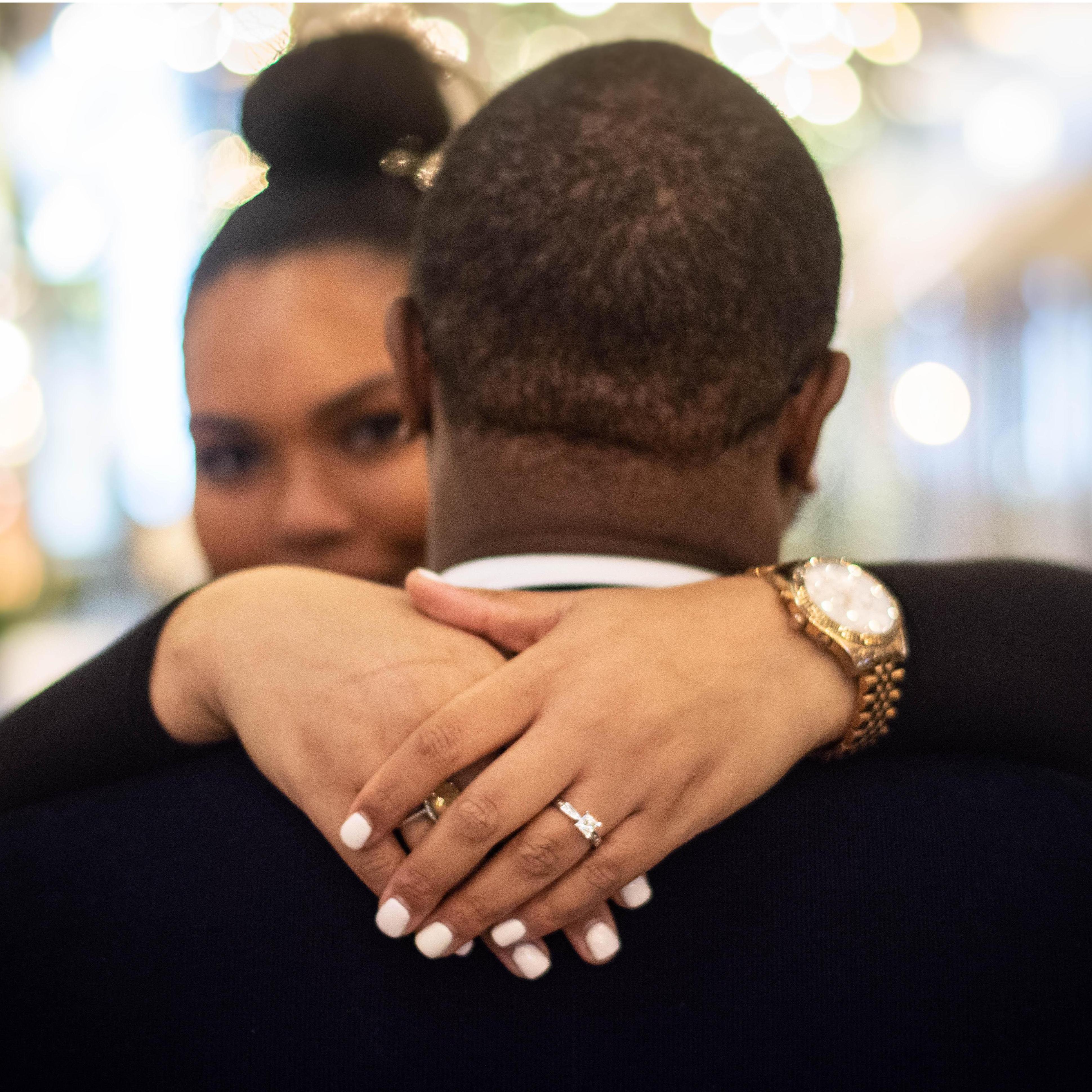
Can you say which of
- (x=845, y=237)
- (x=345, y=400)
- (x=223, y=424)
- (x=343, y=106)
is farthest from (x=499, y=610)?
(x=845, y=237)

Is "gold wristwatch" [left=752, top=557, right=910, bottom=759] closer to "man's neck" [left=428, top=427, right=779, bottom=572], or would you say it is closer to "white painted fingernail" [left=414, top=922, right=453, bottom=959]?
"man's neck" [left=428, top=427, right=779, bottom=572]

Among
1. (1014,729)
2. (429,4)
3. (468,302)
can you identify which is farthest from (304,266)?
(429,4)

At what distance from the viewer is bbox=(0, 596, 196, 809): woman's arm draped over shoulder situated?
2.69ft

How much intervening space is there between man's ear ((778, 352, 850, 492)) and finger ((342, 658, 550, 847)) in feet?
1.16

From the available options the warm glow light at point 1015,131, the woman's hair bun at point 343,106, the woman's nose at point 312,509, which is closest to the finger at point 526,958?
the woman's nose at point 312,509

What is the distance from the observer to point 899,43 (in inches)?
185

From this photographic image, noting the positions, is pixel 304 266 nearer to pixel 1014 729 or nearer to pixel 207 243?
pixel 207 243

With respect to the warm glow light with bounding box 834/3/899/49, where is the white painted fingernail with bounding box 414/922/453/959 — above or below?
below

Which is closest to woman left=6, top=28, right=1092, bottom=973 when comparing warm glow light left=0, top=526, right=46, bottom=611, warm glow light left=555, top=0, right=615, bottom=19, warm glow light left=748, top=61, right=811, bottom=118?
warm glow light left=555, top=0, right=615, bottom=19

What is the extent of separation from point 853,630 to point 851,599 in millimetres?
34

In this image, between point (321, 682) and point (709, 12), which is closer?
point (321, 682)

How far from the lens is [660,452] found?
767mm

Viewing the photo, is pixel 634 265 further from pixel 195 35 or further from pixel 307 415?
pixel 195 35

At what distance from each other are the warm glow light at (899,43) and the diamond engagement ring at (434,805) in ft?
15.4
